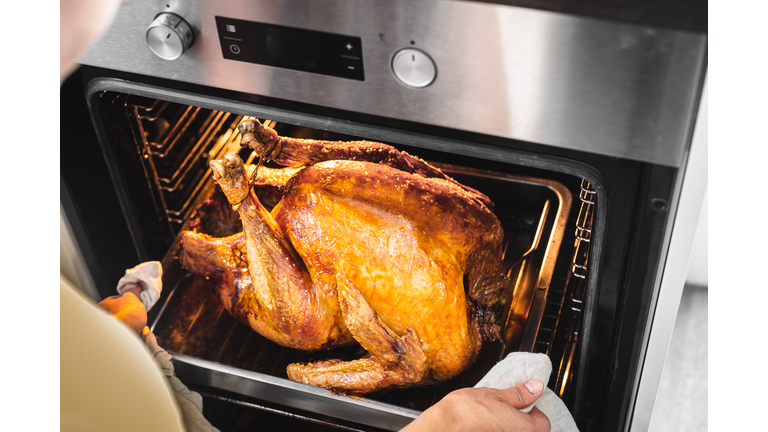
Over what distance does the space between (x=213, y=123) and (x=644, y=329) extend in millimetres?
1060

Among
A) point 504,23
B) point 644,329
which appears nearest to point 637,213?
point 644,329

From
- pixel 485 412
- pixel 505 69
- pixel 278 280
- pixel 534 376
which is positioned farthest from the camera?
pixel 278 280

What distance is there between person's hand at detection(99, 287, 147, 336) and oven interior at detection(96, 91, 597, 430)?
0.11m

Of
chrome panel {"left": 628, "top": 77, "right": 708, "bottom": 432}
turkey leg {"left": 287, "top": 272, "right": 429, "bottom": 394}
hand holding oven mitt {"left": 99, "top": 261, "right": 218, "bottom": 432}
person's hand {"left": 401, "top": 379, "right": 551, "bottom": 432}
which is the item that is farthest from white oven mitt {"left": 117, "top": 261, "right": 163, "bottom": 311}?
chrome panel {"left": 628, "top": 77, "right": 708, "bottom": 432}

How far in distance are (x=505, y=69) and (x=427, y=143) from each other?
0.73 feet

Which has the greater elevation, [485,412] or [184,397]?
[485,412]

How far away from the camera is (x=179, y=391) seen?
139 cm

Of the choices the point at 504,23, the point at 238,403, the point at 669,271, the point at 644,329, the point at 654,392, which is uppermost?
the point at 504,23

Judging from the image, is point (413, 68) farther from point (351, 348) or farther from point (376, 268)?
point (351, 348)

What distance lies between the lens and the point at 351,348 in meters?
1.53

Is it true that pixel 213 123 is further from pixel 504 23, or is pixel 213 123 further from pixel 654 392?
pixel 654 392

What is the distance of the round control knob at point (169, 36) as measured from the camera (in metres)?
0.96

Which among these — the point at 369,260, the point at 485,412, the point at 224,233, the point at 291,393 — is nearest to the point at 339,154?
the point at 369,260

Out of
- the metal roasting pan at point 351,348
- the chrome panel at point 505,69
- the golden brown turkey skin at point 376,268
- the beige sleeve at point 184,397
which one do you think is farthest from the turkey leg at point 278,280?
the chrome panel at point 505,69
